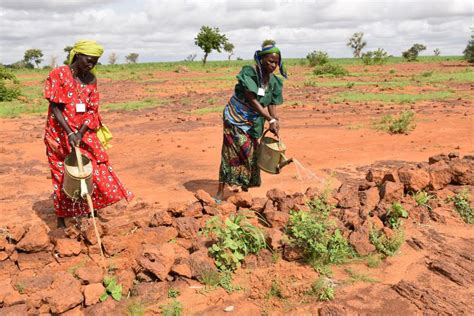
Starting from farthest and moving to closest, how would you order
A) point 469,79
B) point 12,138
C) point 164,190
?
point 469,79 < point 12,138 < point 164,190

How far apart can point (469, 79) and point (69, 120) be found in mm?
19544

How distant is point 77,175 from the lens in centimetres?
345

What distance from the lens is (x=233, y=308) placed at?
2938mm

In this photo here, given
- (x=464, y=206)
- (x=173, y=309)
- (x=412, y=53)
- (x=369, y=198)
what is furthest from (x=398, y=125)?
(x=412, y=53)

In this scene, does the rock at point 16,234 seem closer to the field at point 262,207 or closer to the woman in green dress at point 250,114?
the field at point 262,207

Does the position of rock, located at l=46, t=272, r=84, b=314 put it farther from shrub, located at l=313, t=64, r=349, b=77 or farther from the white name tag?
shrub, located at l=313, t=64, r=349, b=77

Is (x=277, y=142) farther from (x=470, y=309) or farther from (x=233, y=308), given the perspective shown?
(x=470, y=309)

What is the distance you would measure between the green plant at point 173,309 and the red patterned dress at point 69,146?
1.43 metres

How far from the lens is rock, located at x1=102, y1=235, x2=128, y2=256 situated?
3396mm

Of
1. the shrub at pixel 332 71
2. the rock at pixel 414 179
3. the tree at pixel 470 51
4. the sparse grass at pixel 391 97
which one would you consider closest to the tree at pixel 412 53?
the tree at pixel 470 51

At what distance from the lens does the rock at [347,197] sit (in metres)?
4.17

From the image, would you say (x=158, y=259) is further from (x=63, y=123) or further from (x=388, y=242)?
(x=388, y=242)

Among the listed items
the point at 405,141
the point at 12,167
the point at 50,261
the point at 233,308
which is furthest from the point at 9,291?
the point at 405,141

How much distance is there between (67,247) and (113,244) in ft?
1.13
